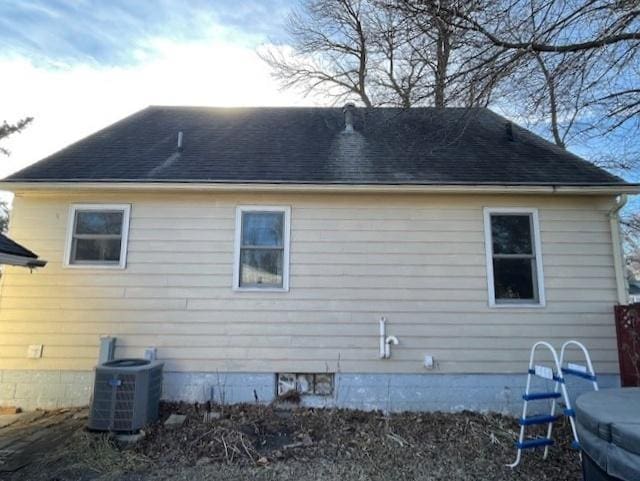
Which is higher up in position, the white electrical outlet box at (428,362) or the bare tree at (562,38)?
the bare tree at (562,38)

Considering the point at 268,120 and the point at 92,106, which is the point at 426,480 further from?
the point at 92,106

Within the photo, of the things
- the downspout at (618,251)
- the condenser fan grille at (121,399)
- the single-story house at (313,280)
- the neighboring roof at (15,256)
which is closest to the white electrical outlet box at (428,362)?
the single-story house at (313,280)

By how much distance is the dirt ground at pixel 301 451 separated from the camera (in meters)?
3.58

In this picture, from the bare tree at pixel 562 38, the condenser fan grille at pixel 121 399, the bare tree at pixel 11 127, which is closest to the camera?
the condenser fan grille at pixel 121 399

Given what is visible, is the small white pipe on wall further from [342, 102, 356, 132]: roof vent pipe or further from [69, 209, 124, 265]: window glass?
[69, 209, 124, 265]: window glass

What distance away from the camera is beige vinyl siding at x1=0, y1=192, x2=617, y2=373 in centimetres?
534

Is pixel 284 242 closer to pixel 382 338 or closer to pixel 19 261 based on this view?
pixel 382 338

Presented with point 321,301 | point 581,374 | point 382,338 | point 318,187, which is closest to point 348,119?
point 318,187

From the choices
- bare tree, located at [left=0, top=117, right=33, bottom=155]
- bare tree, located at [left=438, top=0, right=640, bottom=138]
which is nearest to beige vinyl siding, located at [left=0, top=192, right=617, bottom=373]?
bare tree, located at [left=438, top=0, right=640, bottom=138]

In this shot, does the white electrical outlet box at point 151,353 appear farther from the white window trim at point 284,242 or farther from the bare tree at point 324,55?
the bare tree at point 324,55

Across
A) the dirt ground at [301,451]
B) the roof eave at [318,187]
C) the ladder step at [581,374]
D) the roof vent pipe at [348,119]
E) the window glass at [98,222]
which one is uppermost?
the roof vent pipe at [348,119]

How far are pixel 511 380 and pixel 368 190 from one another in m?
3.61

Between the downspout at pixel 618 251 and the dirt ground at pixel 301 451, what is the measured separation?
223 centimetres

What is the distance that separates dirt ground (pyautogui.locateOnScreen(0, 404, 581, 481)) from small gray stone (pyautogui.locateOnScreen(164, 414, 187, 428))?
0.20ft
